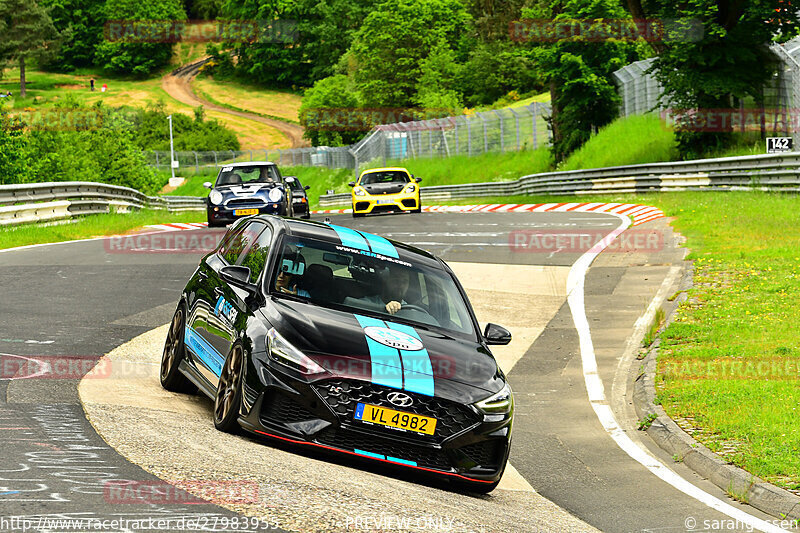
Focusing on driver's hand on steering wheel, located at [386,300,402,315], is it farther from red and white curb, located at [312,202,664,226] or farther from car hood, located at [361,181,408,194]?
car hood, located at [361,181,408,194]

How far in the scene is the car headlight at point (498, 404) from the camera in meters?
6.98

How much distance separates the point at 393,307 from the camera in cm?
788

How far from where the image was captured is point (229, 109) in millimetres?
134250

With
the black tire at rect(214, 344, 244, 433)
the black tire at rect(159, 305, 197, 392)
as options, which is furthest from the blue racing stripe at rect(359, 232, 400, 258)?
the black tire at rect(159, 305, 197, 392)

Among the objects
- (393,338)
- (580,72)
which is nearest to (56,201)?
(393,338)

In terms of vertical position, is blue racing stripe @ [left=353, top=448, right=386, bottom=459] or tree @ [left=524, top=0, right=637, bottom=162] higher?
tree @ [left=524, top=0, right=637, bottom=162]

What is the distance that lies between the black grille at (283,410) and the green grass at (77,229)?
1475 centimetres

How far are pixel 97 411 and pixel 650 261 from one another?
12.6 meters

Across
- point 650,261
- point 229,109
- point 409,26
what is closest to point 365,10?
point 229,109

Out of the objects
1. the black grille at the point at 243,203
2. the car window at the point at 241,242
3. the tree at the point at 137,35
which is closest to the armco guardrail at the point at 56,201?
the black grille at the point at 243,203

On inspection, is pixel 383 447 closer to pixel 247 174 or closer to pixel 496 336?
pixel 496 336

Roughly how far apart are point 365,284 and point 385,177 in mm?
25628

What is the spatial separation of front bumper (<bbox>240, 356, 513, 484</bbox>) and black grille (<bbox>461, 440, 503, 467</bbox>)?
1cm

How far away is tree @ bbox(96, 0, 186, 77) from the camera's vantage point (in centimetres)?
14725
